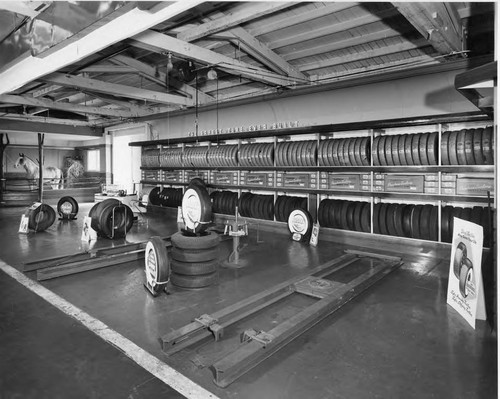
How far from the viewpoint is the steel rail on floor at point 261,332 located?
2.37m

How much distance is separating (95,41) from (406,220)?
4848mm

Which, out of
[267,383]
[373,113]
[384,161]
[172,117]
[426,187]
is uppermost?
[172,117]

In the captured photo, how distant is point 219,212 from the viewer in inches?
329

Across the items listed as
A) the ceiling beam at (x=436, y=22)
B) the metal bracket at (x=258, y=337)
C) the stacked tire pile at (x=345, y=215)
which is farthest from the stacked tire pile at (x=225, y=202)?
the metal bracket at (x=258, y=337)

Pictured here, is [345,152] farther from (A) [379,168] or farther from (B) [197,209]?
(B) [197,209]

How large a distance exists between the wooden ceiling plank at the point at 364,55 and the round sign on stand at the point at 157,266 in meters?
4.33

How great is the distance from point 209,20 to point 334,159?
9.91ft

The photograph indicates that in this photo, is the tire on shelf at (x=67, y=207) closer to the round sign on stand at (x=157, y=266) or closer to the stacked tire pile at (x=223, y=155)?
the stacked tire pile at (x=223, y=155)

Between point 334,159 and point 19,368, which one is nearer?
point 19,368

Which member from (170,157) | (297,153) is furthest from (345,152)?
(170,157)

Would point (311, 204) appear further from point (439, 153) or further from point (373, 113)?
point (439, 153)

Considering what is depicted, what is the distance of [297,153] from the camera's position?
6891mm

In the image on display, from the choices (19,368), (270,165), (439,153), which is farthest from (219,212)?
(19,368)

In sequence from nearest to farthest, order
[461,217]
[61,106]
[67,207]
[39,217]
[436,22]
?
[436,22], [461,217], [39,217], [61,106], [67,207]
